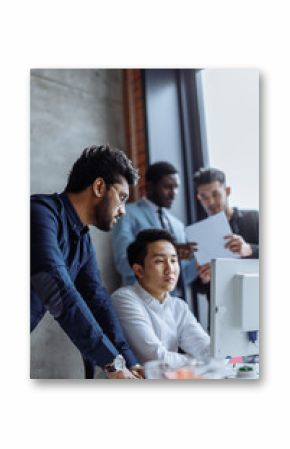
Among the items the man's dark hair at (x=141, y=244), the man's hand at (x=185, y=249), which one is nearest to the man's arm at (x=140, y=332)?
the man's dark hair at (x=141, y=244)

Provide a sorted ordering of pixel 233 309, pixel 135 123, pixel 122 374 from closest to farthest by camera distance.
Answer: pixel 233 309
pixel 122 374
pixel 135 123

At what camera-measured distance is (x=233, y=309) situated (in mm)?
1935

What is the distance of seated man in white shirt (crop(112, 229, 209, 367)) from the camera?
2076 mm

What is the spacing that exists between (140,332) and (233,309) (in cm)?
36

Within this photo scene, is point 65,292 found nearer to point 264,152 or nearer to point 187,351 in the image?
point 187,351

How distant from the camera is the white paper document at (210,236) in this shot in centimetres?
211

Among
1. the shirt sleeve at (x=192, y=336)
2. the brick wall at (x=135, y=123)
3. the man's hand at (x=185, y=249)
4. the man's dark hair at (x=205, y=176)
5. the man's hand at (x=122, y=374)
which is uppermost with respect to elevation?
the brick wall at (x=135, y=123)

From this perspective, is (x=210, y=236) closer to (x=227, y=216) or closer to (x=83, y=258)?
(x=227, y=216)

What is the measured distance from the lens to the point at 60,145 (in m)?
2.10


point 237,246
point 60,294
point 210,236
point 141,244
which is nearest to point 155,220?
point 141,244

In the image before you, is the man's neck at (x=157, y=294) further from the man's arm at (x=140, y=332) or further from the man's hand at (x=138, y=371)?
the man's hand at (x=138, y=371)

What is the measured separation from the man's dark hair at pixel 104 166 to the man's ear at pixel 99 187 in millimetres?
11

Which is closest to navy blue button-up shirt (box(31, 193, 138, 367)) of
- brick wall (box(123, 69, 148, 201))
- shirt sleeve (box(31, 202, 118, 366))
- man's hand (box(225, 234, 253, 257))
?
shirt sleeve (box(31, 202, 118, 366))
